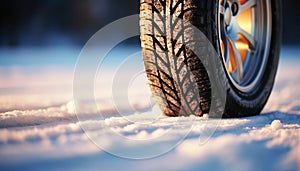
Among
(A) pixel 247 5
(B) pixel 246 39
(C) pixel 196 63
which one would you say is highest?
(A) pixel 247 5

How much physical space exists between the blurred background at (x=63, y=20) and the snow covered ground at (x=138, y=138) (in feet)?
8.90

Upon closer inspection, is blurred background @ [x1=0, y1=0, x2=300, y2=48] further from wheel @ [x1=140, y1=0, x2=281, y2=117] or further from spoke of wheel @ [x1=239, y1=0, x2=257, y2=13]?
wheel @ [x1=140, y1=0, x2=281, y2=117]

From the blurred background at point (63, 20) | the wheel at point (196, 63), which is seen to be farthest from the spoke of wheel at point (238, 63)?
the blurred background at point (63, 20)

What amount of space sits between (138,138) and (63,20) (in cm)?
388

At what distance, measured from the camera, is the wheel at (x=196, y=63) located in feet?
4.26

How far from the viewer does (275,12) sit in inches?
69.0

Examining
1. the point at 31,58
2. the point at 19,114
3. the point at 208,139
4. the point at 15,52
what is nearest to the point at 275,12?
the point at 208,139

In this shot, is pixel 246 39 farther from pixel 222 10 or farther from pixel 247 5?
pixel 222 10

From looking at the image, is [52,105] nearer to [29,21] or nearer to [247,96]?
[247,96]

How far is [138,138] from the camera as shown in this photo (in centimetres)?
110

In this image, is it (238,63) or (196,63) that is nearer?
(196,63)

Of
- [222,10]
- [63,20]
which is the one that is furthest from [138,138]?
[63,20]

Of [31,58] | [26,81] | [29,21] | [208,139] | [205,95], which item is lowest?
[208,139]

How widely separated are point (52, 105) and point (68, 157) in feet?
2.80
